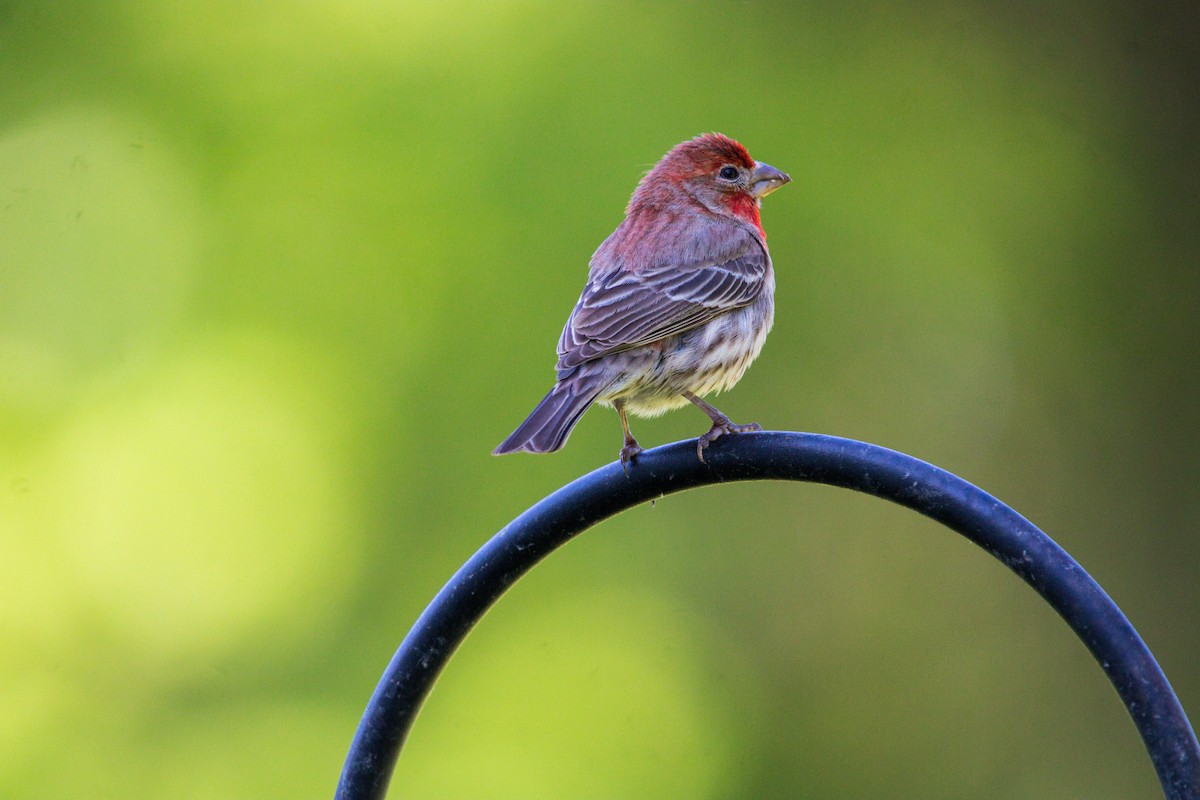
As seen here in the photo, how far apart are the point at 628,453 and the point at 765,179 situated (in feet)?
5.56

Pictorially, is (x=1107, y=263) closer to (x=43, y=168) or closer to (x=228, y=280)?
(x=228, y=280)

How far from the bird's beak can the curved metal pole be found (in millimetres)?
2060

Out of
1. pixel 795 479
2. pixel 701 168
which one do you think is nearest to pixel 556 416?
pixel 795 479

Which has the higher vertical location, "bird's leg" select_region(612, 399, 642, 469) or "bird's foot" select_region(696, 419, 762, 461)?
"bird's leg" select_region(612, 399, 642, 469)

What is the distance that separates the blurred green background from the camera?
4965 mm

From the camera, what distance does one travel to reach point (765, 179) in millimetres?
4250

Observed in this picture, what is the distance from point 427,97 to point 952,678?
3.41 m


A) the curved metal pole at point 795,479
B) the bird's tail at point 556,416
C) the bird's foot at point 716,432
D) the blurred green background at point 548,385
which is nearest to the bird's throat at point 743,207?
the blurred green background at point 548,385

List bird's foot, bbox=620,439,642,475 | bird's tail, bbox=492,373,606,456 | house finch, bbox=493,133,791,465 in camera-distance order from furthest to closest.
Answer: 1. house finch, bbox=493,133,791,465
2. bird's tail, bbox=492,373,606,456
3. bird's foot, bbox=620,439,642,475

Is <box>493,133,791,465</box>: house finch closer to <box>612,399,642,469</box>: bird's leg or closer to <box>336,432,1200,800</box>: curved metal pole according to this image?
<box>612,399,642,469</box>: bird's leg

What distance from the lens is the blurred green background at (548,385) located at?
4.96 meters

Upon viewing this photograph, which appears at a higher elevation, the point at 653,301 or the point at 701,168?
the point at 701,168

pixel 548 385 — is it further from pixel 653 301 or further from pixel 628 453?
pixel 628 453

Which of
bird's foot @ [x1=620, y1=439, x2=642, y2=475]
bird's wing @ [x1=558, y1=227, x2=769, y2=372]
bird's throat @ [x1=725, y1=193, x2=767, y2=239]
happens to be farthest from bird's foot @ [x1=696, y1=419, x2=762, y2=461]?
bird's throat @ [x1=725, y1=193, x2=767, y2=239]
